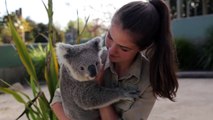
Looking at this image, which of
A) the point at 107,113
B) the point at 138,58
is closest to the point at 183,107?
the point at 138,58

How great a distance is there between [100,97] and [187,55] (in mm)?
9892

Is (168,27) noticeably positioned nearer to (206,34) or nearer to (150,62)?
(150,62)

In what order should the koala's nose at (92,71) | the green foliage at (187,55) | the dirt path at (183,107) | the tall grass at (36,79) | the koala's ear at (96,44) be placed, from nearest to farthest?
the koala's nose at (92,71) < the koala's ear at (96,44) < the tall grass at (36,79) < the dirt path at (183,107) < the green foliage at (187,55)

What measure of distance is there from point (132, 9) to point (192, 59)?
391 inches

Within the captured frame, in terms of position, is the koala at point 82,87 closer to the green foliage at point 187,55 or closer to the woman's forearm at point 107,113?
the woman's forearm at point 107,113

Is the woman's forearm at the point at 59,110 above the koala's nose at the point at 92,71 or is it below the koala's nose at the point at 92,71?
below

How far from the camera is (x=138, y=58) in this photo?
1.29 meters

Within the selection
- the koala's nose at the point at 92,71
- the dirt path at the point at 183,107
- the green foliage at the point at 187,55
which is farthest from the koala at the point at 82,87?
the green foliage at the point at 187,55

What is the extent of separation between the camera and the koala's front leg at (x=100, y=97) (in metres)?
1.17

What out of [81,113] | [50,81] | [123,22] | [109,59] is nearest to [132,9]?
[123,22]

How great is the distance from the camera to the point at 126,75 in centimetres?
123

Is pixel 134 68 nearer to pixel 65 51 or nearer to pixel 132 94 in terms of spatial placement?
pixel 132 94

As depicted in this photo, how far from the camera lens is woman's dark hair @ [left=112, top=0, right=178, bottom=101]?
1.16m

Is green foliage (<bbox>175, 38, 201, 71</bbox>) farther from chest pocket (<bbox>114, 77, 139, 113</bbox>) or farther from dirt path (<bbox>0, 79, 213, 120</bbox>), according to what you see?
chest pocket (<bbox>114, 77, 139, 113</bbox>)
